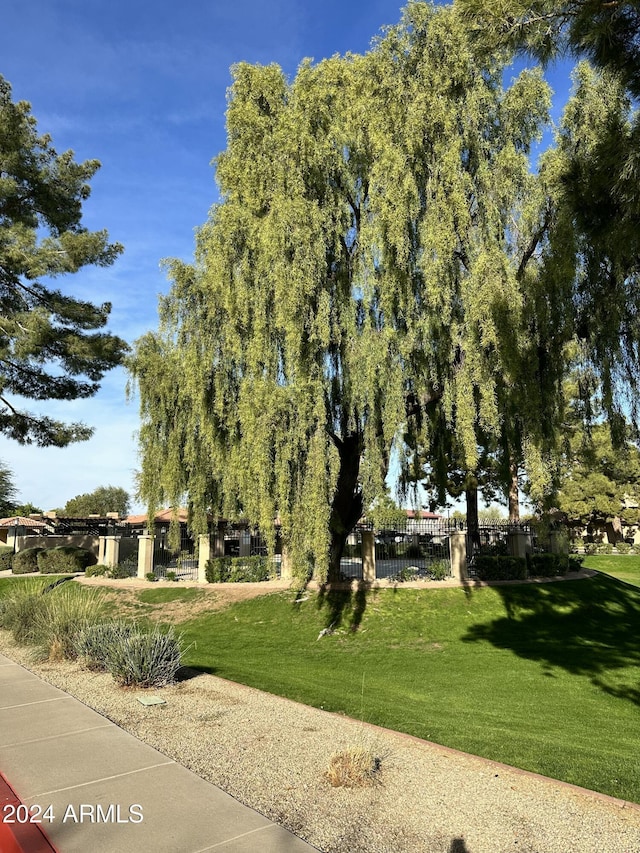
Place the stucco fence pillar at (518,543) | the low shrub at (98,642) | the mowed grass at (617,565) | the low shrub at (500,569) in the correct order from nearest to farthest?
the low shrub at (98,642) → the low shrub at (500,569) → the stucco fence pillar at (518,543) → the mowed grass at (617,565)

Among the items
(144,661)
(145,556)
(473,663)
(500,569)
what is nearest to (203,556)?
(145,556)

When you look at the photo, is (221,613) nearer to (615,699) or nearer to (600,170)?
(615,699)

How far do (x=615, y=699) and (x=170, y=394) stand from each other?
61.1ft

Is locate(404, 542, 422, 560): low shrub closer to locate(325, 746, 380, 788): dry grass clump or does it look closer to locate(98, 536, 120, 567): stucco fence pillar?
locate(98, 536, 120, 567): stucco fence pillar

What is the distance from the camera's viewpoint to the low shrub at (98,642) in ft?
29.7

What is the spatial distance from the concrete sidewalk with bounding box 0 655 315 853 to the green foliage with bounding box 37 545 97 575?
2467 centimetres

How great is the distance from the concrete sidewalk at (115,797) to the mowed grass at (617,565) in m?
28.1

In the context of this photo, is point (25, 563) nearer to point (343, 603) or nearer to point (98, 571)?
point (98, 571)

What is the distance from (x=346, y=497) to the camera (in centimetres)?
1705

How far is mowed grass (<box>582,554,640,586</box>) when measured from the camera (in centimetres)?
2898

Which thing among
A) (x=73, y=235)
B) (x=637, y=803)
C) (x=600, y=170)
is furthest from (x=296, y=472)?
(x=73, y=235)

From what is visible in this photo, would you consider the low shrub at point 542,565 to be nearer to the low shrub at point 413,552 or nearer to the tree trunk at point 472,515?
the tree trunk at point 472,515

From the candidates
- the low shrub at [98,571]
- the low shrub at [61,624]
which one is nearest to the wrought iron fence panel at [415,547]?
the low shrub at [98,571]

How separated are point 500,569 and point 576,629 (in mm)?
3463
